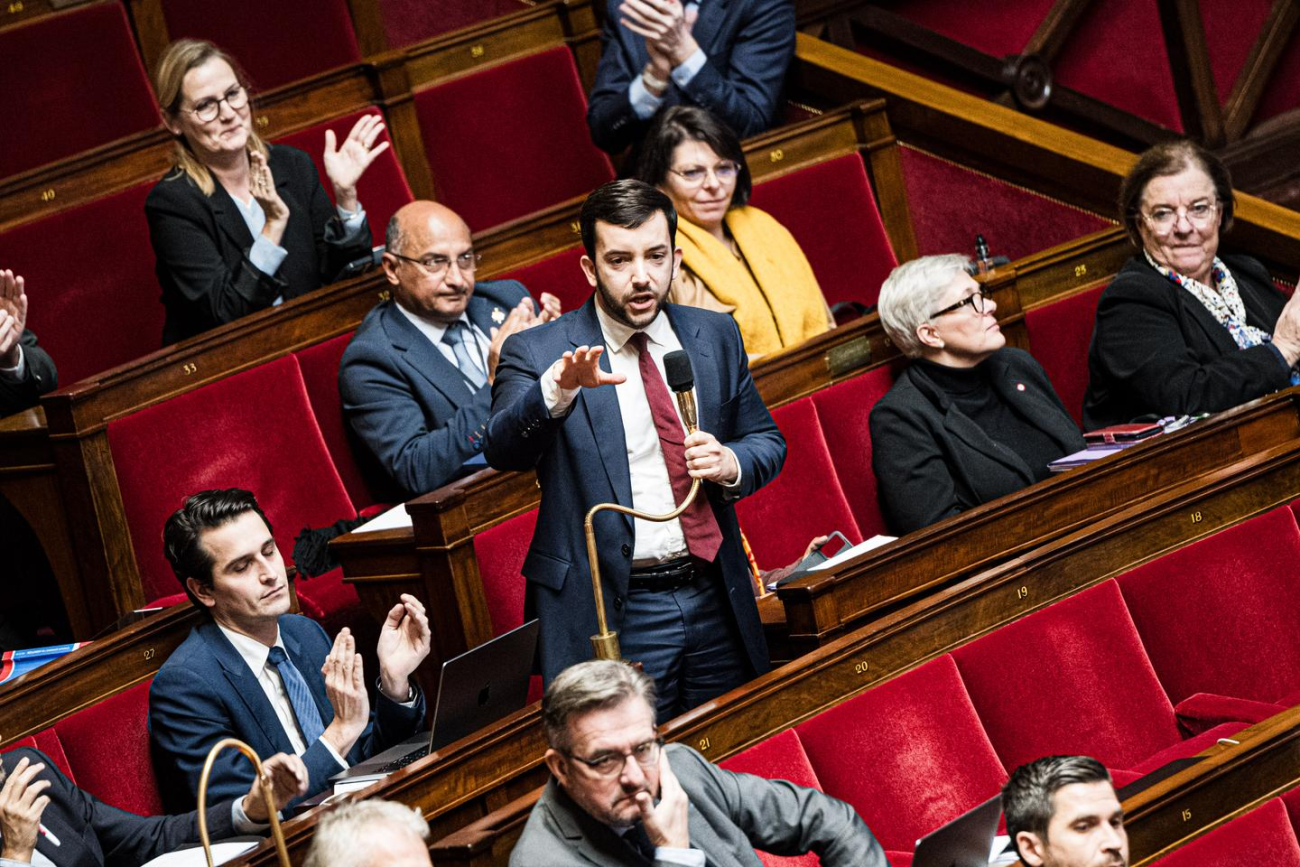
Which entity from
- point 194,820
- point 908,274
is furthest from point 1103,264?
point 194,820

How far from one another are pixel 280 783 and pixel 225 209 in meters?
0.66

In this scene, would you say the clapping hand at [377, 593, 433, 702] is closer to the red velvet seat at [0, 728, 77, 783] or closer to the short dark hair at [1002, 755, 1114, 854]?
the red velvet seat at [0, 728, 77, 783]

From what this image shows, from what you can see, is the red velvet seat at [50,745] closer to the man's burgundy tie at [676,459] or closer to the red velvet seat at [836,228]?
the man's burgundy tie at [676,459]

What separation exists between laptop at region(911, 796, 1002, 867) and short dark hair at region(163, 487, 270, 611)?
0.52 m

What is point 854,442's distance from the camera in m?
1.44

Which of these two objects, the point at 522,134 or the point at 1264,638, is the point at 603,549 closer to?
the point at 1264,638

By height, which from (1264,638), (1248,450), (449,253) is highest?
(449,253)

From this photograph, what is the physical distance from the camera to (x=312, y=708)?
3.70 ft

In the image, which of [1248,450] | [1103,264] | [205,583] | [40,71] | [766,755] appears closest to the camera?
[766,755]

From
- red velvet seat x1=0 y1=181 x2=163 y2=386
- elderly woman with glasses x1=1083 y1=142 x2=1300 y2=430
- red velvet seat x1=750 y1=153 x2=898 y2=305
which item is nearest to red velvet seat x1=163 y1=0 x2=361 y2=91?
red velvet seat x1=0 y1=181 x2=163 y2=386

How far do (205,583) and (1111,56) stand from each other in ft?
4.25

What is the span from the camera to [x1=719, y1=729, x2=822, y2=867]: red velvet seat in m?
0.98

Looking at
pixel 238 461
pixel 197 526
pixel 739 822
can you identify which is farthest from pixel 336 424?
pixel 739 822

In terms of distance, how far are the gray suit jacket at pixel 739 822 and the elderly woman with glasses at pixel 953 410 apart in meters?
0.43
